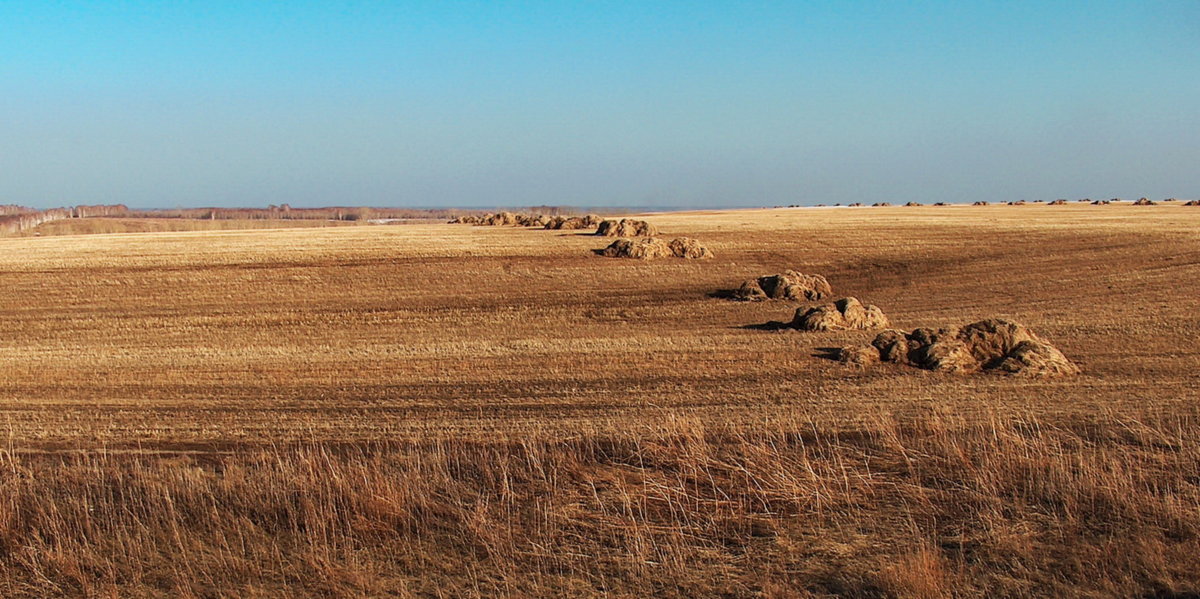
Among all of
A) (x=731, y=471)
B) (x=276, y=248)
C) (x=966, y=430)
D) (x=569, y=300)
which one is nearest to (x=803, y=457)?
(x=731, y=471)

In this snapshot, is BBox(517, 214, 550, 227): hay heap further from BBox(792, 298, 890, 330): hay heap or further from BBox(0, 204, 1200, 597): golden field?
BBox(792, 298, 890, 330): hay heap

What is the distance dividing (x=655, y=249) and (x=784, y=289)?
38.6ft

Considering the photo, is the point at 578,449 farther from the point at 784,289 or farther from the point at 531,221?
the point at 531,221

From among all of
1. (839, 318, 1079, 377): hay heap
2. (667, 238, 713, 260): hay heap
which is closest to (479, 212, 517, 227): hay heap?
(667, 238, 713, 260): hay heap

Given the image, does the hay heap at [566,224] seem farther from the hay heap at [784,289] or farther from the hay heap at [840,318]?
the hay heap at [840,318]

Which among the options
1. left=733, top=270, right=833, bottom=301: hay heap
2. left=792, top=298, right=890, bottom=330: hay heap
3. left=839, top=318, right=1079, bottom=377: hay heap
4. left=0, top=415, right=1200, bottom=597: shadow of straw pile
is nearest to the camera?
left=0, top=415, right=1200, bottom=597: shadow of straw pile

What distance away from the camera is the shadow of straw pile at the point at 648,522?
686cm

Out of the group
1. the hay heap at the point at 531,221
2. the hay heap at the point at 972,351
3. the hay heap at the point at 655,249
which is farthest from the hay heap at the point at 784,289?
the hay heap at the point at 531,221

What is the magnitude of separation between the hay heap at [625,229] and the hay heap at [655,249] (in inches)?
332

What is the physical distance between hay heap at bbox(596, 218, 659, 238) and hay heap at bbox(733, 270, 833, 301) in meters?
20.4

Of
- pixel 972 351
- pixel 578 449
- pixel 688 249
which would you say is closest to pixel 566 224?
pixel 688 249

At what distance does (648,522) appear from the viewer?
313 inches

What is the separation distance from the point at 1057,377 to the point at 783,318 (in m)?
10.6

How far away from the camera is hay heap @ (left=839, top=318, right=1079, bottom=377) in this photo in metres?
17.9
